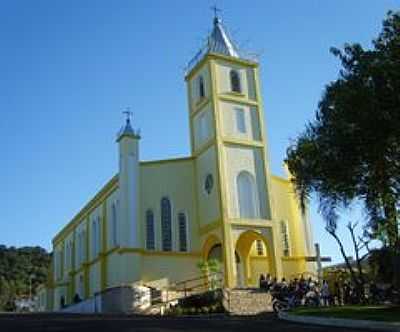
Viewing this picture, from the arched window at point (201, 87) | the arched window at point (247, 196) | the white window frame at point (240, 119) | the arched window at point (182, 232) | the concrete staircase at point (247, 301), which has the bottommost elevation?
the concrete staircase at point (247, 301)

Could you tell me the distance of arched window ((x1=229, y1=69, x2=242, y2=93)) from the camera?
39.2 m

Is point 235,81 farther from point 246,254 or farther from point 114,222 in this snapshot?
point 114,222

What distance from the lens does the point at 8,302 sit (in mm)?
77250

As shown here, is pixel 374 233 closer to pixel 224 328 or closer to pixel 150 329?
pixel 224 328

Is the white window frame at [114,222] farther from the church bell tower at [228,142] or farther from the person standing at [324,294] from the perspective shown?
the person standing at [324,294]

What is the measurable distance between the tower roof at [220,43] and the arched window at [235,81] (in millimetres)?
1245

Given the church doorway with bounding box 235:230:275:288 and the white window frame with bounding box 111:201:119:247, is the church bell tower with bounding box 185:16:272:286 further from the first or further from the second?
the white window frame with bounding box 111:201:119:247

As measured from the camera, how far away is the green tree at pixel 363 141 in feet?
63.1

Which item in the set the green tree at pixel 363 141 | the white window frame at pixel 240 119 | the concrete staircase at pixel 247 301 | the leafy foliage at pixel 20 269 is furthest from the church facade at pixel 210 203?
the leafy foliage at pixel 20 269

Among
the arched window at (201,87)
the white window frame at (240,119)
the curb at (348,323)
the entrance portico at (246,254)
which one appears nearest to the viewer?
the curb at (348,323)

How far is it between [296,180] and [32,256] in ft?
288

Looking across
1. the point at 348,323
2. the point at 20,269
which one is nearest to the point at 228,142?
the point at 348,323

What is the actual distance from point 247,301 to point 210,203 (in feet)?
29.1

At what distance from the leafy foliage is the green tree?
6524cm
